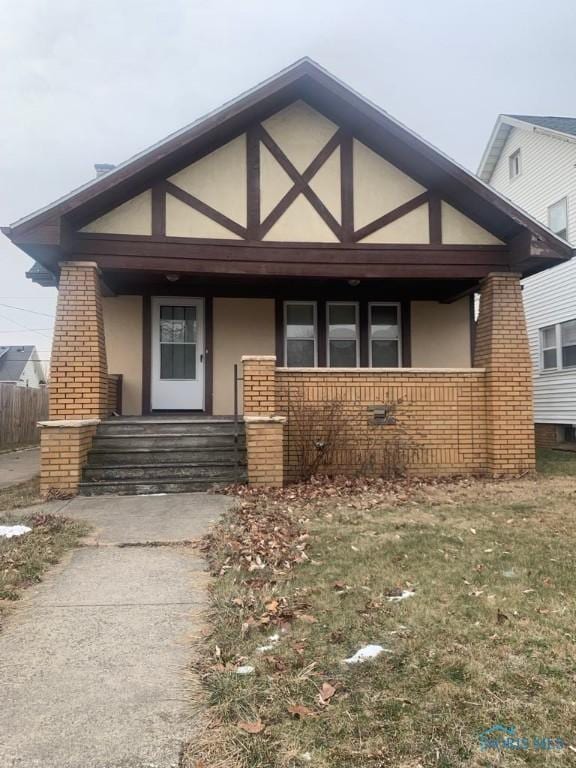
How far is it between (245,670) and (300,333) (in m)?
8.09

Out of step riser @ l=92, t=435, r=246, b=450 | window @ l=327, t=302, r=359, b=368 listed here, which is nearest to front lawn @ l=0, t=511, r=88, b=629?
step riser @ l=92, t=435, r=246, b=450

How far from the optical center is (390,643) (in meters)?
2.91

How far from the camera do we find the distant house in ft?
142

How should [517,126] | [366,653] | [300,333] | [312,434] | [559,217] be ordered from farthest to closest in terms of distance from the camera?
[517,126]
[559,217]
[300,333]
[312,434]
[366,653]

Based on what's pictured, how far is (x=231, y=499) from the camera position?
6746mm

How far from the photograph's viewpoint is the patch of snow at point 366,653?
8.95 feet

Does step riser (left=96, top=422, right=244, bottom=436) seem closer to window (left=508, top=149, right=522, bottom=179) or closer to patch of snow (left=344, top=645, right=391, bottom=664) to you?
patch of snow (left=344, top=645, right=391, bottom=664)

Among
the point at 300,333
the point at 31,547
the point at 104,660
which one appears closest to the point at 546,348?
the point at 300,333

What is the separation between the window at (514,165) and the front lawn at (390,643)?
1464 centimetres

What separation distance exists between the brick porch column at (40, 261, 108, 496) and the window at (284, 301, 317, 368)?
367cm

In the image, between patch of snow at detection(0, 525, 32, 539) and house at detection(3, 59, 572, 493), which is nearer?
patch of snow at detection(0, 525, 32, 539)

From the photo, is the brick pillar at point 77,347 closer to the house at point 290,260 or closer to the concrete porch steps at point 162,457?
the house at point 290,260

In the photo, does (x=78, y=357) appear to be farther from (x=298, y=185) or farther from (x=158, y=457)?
(x=298, y=185)

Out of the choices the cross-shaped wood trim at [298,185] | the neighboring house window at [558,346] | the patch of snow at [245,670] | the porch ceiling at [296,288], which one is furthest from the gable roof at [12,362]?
the patch of snow at [245,670]
